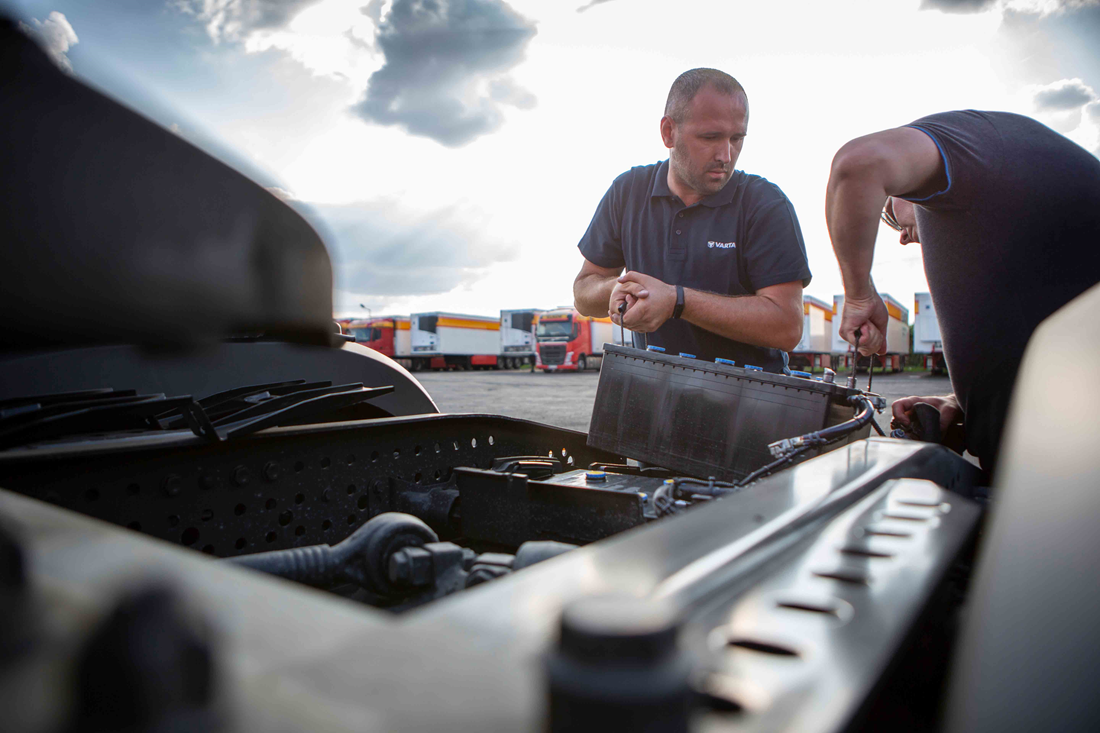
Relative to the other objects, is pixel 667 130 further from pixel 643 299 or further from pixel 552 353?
pixel 552 353

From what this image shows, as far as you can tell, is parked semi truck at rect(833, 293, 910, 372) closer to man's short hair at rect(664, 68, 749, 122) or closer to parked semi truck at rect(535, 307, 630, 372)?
parked semi truck at rect(535, 307, 630, 372)

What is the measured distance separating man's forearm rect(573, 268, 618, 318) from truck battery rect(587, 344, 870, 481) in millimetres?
891

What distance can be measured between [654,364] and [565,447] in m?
0.41

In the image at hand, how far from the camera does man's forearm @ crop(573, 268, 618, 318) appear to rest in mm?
3215

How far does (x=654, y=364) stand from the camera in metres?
2.18

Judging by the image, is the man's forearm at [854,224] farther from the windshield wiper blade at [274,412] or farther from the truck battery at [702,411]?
the windshield wiper blade at [274,412]

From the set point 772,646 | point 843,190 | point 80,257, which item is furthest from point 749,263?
point 772,646

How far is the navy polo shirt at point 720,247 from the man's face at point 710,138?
102 millimetres

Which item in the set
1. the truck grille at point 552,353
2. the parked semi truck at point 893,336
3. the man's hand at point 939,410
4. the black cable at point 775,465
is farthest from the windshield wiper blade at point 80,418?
the parked semi truck at point 893,336

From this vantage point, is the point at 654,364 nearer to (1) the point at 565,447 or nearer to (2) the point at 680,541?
(1) the point at 565,447

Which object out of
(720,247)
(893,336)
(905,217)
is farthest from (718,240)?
(893,336)

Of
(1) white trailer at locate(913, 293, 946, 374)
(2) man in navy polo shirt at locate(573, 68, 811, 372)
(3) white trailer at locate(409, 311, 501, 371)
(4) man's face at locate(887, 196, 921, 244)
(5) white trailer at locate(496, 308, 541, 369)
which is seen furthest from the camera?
(5) white trailer at locate(496, 308, 541, 369)

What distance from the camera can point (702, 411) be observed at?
205cm

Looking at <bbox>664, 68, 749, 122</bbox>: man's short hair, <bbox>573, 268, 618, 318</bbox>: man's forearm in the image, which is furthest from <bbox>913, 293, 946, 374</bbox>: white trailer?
<bbox>664, 68, 749, 122</bbox>: man's short hair
